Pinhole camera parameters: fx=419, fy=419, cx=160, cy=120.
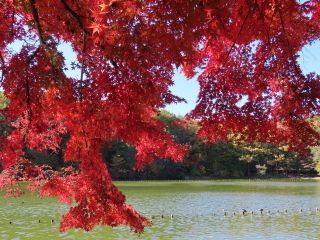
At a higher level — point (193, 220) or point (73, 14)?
point (73, 14)

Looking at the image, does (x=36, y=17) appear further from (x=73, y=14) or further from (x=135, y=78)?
(x=135, y=78)

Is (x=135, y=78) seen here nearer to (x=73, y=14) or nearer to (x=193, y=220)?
(x=73, y=14)

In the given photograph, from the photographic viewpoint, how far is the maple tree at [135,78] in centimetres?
336

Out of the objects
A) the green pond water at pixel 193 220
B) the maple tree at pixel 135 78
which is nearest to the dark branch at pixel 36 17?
the maple tree at pixel 135 78

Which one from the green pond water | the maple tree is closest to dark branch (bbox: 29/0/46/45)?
the maple tree

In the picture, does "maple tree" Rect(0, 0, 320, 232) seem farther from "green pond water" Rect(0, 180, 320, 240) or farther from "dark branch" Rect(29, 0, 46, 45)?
"green pond water" Rect(0, 180, 320, 240)

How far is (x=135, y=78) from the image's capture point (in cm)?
432

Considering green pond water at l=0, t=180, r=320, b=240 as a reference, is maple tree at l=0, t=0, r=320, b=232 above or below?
above

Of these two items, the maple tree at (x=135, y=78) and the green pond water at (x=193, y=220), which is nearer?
the maple tree at (x=135, y=78)

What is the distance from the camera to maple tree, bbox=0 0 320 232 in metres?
3.36

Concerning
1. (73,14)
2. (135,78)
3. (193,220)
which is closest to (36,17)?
(73,14)

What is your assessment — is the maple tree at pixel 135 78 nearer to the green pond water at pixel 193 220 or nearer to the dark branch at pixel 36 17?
the dark branch at pixel 36 17

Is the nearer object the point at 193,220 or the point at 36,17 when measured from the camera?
the point at 36,17

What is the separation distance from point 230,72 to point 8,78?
304 cm
